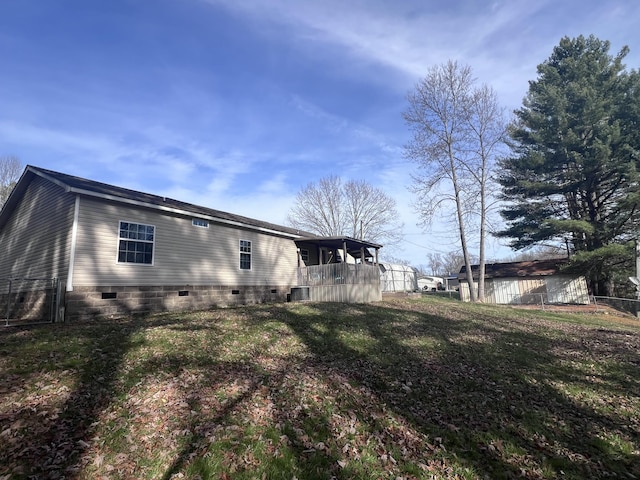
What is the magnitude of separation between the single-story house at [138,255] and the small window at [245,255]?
1.9 inches

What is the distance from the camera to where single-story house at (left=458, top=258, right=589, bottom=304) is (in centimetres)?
2856

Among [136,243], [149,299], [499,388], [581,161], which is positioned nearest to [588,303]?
[581,161]

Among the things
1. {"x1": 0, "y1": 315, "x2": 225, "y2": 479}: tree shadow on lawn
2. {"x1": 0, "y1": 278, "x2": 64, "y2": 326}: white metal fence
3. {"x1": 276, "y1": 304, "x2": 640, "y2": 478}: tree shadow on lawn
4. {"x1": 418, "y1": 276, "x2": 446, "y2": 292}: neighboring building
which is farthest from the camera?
{"x1": 418, "y1": 276, "x2": 446, "y2": 292}: neighboring building

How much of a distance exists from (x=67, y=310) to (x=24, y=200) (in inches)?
289

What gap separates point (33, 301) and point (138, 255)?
3.64 metres

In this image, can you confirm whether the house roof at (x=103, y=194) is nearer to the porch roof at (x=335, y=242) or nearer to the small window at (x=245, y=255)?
the small window at (x=245, y=255)

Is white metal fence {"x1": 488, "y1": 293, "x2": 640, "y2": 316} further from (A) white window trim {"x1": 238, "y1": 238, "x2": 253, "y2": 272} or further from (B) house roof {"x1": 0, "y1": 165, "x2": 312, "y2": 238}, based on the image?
(B) house roof {"x1": 0, "y1": 165, "x2": 312, "y2": 238}

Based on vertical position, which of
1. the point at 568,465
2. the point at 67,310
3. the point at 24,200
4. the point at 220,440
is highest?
the point at 24,200

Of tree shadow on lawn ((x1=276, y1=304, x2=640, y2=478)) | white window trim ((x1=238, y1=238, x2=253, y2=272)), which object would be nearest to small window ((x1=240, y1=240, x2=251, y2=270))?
white window trim ((x1=238, y1=238, x2=253, y2=272))

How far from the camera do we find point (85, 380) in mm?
5293

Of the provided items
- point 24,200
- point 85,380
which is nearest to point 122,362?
point 85,380

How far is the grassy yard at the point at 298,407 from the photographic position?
3877 millimetres

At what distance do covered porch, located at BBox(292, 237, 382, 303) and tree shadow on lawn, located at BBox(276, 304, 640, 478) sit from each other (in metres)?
5.13

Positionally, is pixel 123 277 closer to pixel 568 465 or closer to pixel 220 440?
pixel 220 440
